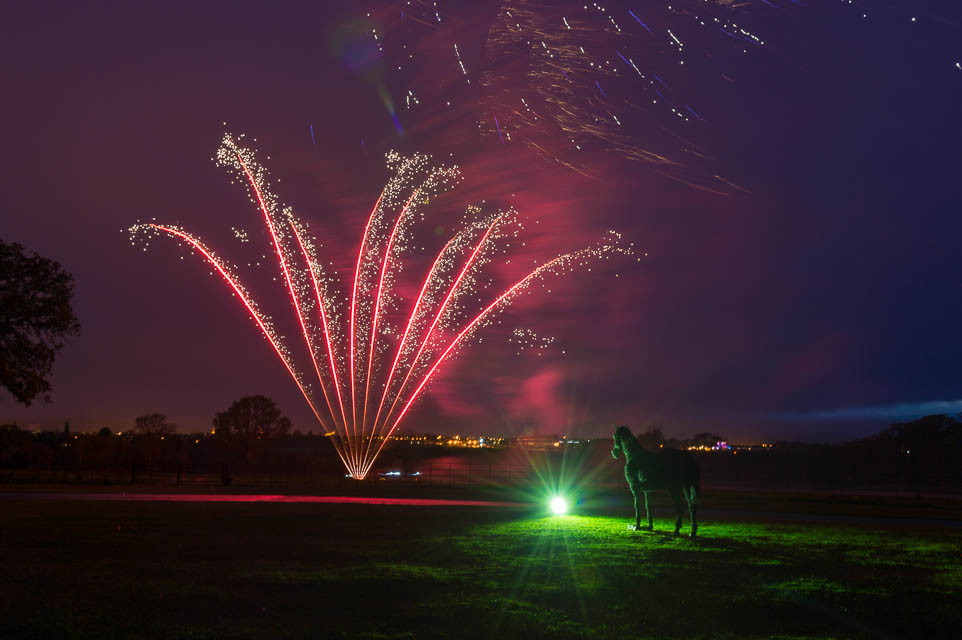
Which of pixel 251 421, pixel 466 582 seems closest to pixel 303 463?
pixel 251 421

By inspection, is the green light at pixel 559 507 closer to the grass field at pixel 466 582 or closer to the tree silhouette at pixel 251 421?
the grass field at pixel 466 582

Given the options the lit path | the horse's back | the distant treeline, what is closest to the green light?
the lit path

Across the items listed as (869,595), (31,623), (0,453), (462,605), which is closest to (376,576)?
(462,605)

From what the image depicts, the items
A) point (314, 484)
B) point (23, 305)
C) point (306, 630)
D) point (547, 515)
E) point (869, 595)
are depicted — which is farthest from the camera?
point (314, 484)

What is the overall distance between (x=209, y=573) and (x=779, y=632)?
8211mm

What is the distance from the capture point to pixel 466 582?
11.2 metres

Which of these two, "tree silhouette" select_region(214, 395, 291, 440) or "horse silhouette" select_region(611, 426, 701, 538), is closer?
"horse silhouette" select_region(611, 426, 701, 538)

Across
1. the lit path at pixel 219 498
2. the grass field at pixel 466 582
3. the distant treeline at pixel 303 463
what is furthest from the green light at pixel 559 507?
the distant treeline at pixel 303 463

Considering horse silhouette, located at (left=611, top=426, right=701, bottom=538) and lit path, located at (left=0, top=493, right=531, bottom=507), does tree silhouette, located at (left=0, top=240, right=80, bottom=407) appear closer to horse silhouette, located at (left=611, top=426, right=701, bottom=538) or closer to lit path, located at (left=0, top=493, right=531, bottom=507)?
lit path, located at (left=0, top=493, right=531, bottom=507)

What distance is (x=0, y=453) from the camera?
185 feet

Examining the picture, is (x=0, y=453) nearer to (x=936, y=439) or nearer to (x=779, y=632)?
(x=779, y=632)

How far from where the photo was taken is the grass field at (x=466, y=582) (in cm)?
876

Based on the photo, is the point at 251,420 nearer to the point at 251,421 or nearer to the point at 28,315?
the point at 251,421

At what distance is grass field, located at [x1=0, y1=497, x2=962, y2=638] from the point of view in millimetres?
8758
